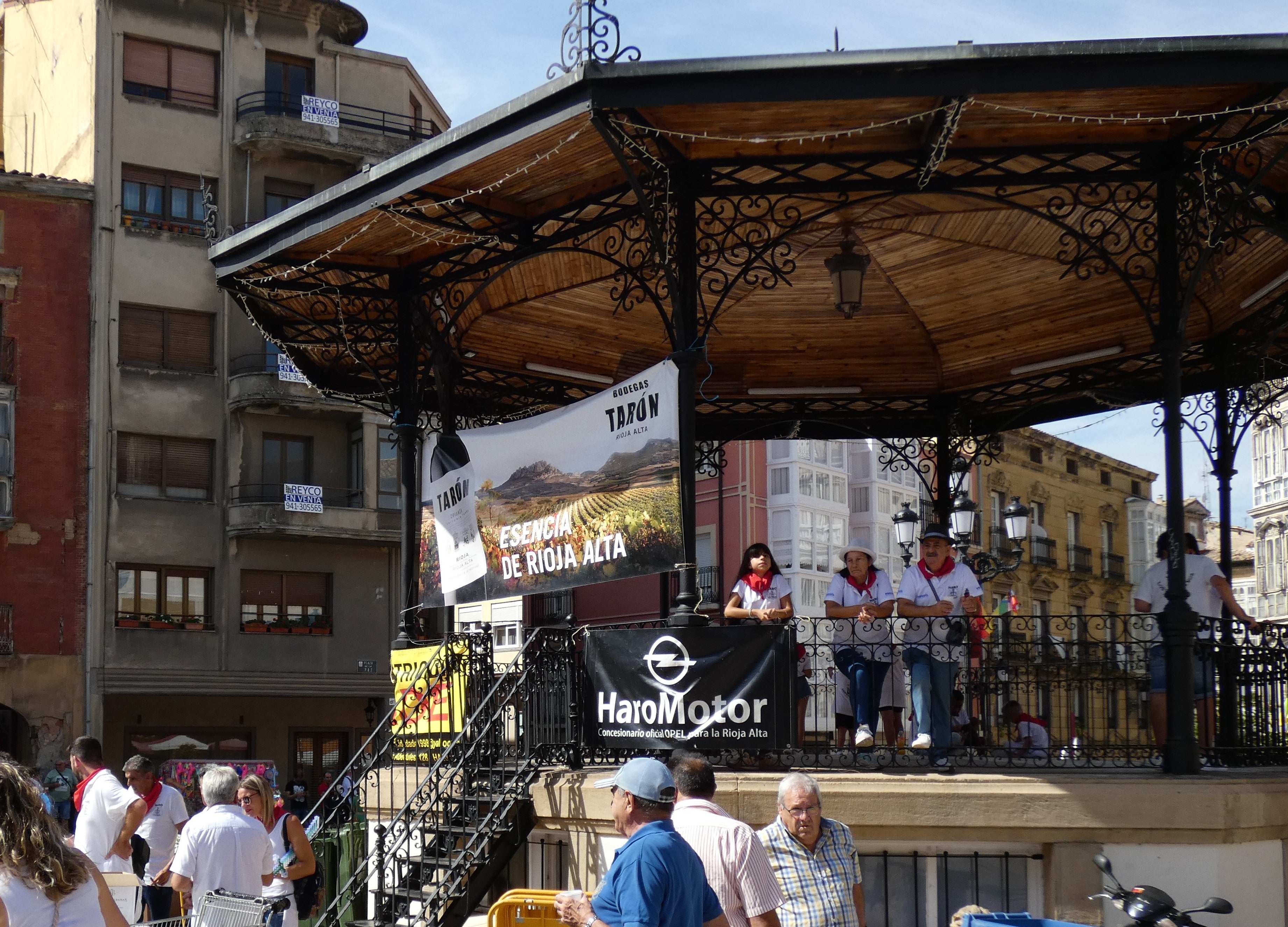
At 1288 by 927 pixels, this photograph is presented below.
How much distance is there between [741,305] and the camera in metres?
15.8

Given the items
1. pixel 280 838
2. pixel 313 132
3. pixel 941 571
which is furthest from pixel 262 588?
pixel 941 571

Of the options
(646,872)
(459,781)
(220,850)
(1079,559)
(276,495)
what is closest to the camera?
(646,872)

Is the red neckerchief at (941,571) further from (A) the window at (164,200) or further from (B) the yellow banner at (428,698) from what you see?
(A) the window at (164,200)

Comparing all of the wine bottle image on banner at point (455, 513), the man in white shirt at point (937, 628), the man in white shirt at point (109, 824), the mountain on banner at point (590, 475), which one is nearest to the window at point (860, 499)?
the wine bottle image on banner at point (455, 513)

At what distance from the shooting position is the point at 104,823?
1114cm

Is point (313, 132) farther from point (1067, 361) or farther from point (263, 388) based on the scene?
point (1067, 361)

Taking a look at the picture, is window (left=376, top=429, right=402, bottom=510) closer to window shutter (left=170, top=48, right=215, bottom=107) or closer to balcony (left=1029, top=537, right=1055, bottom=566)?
window shutter (left=170, top=48, right=215, bottom=107)

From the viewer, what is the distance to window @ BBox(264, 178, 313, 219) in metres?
44.3

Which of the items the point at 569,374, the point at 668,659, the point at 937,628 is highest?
the point at 569,374

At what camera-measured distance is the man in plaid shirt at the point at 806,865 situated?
772cm

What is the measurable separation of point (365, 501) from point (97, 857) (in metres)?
33.1

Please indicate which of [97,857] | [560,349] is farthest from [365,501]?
[97,857]

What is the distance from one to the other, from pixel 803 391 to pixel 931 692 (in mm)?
7465

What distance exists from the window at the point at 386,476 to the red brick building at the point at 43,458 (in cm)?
825
